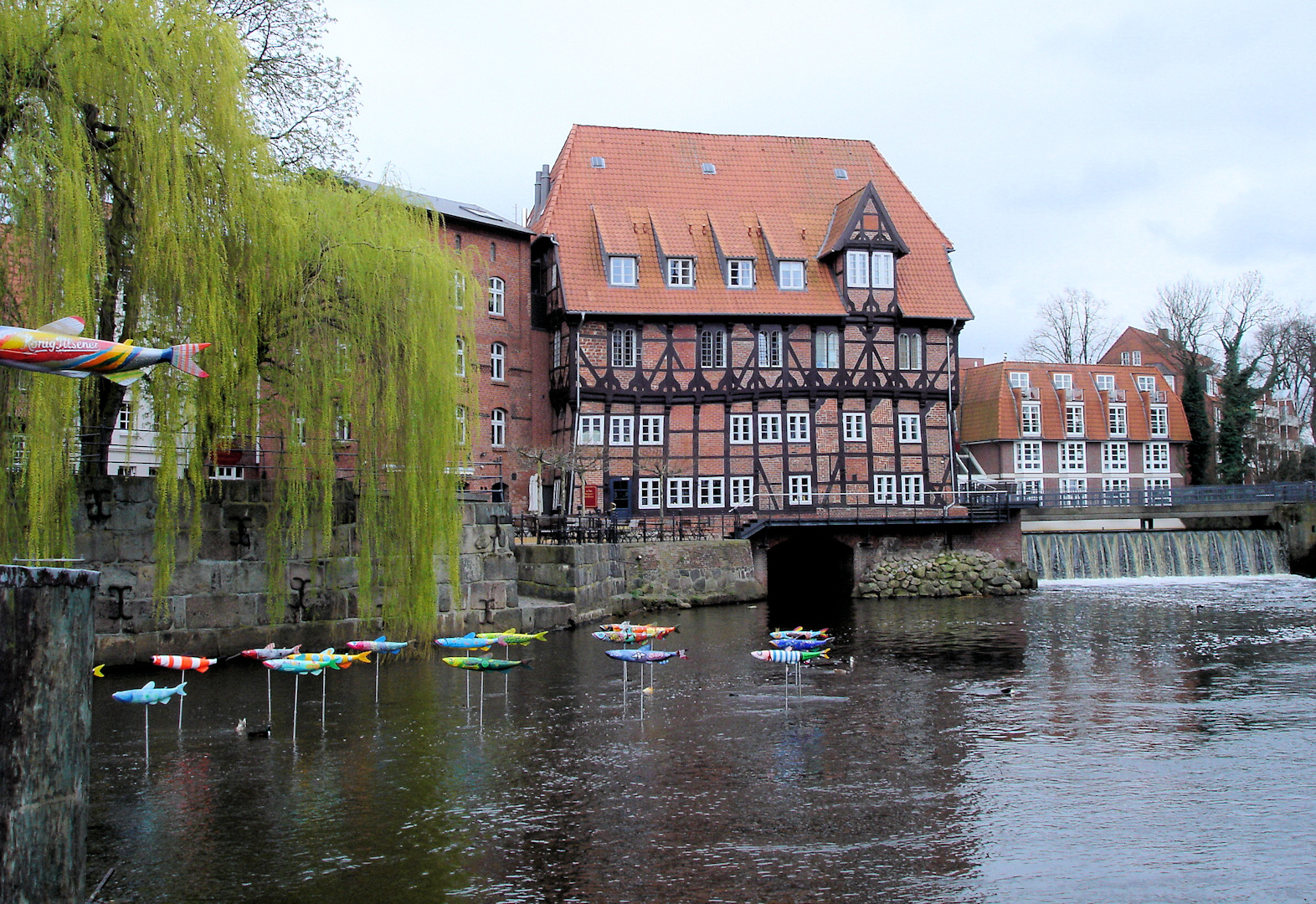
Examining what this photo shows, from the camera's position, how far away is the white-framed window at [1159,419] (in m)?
51.8

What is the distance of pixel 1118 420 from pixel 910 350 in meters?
17.1

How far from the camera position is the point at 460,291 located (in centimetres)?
1998

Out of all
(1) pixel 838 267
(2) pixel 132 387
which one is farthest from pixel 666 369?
(2) pixel 132 387

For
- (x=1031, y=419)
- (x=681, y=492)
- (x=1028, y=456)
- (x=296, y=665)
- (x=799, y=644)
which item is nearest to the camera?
(x=296, y=665)

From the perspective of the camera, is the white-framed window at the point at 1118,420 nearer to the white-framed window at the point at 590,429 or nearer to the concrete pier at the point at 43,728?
the white-framed window at the point at 590,429

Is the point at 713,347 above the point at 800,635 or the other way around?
above

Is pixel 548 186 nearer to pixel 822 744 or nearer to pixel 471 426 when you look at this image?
pixel 471 426

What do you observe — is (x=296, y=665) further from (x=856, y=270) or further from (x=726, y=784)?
(x=856, y=270)

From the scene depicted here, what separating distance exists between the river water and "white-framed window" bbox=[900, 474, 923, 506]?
18.1m

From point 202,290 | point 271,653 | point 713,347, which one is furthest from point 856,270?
point 271,653

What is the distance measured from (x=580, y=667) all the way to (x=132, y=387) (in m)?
9.03

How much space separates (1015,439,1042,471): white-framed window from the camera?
48969mm

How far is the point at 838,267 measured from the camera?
39.1 m

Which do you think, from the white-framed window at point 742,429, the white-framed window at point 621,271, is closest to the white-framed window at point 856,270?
the white-framed window at point 742,429
